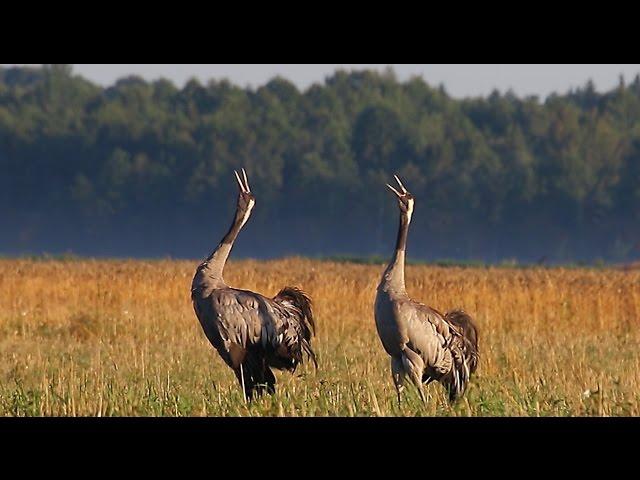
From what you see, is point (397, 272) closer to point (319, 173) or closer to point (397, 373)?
point (397, 373)

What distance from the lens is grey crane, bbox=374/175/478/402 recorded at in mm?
9992

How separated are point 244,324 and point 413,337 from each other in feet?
4.07

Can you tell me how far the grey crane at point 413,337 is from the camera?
32.8 feet

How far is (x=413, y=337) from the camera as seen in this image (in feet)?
32.9

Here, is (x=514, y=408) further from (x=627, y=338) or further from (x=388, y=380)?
(x=627, y=338)

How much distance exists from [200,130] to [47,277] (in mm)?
52216

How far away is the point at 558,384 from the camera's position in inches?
426

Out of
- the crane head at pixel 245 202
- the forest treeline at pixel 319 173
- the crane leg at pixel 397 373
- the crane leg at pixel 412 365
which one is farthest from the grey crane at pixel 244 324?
the forest treeline at pixel 319 173

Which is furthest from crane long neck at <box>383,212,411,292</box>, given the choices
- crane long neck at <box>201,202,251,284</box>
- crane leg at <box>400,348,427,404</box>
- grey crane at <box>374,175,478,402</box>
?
crane long neck at <box>201,202,251,284</box>

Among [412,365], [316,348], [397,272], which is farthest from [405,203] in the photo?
[316,348]

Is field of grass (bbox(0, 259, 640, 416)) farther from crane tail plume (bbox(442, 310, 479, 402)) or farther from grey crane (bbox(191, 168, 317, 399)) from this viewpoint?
grey crane (bbox(191, 168, 317, 399))

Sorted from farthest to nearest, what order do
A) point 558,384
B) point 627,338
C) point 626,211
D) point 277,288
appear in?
point 626,211 < point 277,288 < point 627,338 < point 558,384

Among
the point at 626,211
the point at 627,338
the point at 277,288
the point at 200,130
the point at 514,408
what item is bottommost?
the point at 514,408

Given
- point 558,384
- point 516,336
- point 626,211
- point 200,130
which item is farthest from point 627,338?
point 200,130
